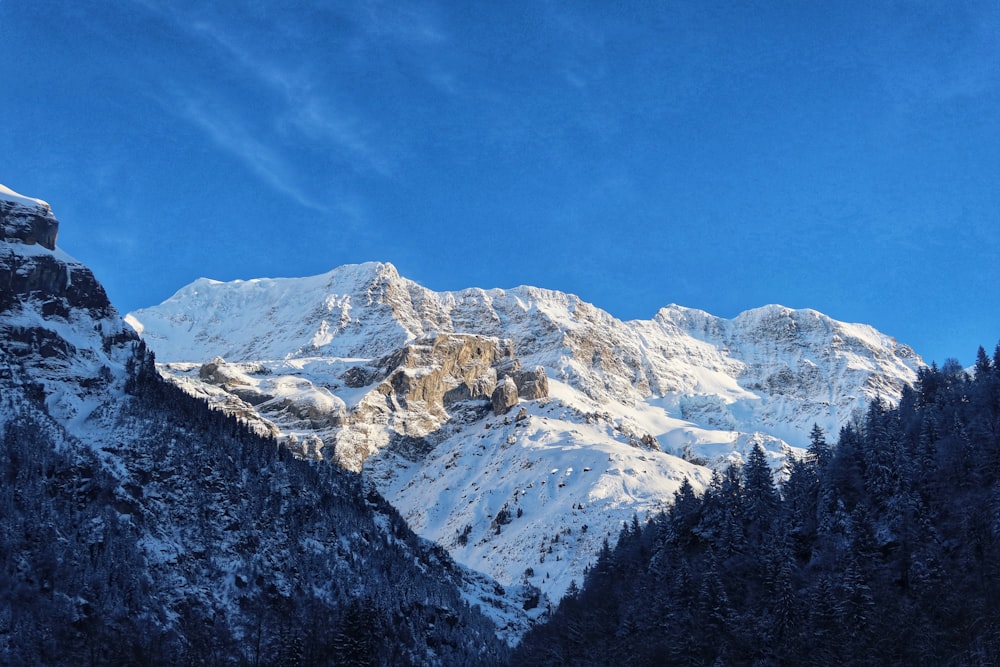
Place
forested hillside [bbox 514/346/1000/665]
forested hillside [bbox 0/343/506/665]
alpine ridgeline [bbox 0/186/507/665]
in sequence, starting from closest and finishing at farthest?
forested hillside [bbox 514/346/1000/665] → forested hillside [bbox 0/343/506/665] → alpine ridgeline [bbox 0/186/507/665]

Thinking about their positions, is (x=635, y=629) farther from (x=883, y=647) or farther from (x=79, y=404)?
(x=79, y=404)

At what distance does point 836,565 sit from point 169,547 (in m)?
98.1

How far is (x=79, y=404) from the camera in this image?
601ft

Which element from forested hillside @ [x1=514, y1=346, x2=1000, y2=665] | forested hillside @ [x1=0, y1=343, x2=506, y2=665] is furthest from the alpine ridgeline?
forested hillside @ [x1=514, y1=346, x2=1000, y2=665]

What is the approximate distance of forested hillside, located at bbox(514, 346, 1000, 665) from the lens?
113 meters

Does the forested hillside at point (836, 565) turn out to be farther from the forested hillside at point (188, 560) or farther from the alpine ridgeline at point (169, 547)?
the alpine ridgeline at point (169, 547)

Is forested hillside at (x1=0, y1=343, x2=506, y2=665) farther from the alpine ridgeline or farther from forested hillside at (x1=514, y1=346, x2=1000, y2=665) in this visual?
forested hillside at (x1=514, y1=346, x2=1000, y2=665)

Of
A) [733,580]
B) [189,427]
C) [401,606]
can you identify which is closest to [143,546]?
[189,427]

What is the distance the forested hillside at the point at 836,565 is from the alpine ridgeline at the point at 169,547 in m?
30.1

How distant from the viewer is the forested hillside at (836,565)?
113375 mm

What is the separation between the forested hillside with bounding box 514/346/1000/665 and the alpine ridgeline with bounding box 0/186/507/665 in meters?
30.1

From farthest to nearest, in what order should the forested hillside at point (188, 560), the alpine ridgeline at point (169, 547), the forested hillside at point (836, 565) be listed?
1. the alpine ridgeline at point (169, 547)
2. the forested hillside at point (188, 560)
3. the forested hillside at point (836, 565)

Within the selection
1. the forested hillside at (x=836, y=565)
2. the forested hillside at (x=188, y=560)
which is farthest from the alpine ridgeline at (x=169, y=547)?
the forested hillside at (x=836, y=565)

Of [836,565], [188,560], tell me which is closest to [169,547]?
[188,560]
